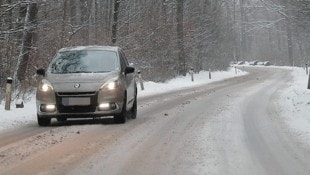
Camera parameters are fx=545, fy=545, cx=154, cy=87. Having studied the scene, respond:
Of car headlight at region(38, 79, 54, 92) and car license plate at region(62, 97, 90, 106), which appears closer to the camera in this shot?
car license plate at region(62, 97, 90, 106)

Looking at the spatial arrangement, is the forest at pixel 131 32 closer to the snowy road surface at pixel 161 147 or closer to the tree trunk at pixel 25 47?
the tree trunk at pixel 25 47

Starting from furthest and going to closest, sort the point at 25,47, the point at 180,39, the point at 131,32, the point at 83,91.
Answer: the point at 180,39
the point at 131,32
the point at 25,47
the point at 83,91

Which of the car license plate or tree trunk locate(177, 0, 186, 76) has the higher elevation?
tree trunk locate(177, 0, 186, 76)

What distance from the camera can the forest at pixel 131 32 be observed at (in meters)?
17.5

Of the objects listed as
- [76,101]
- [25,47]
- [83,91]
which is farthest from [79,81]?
[25,47]

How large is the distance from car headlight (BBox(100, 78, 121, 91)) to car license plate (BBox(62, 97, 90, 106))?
413mm

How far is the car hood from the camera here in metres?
11.2

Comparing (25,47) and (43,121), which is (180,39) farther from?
(43,121)

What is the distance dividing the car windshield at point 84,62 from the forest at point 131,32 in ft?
10.2

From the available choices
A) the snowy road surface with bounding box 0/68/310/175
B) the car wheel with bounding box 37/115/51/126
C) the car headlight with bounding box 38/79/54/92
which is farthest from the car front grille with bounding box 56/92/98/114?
the car wheel with bounding box 37/115/51/126

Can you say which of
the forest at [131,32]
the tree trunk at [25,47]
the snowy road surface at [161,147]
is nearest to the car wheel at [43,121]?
the snowy road surface at [161,147]

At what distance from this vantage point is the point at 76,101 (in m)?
11.2

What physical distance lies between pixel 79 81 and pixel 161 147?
136 inches

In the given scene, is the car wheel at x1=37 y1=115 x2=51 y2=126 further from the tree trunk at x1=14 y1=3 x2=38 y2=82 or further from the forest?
the tree trunk at x1=14 y1=3 x2=38 y2=82
